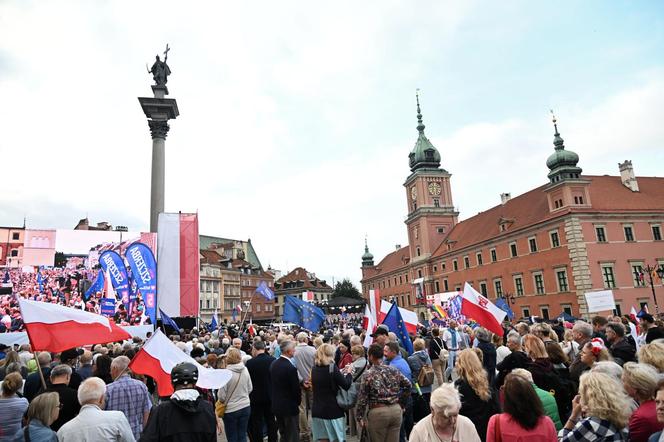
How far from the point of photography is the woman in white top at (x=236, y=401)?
6.98 metres

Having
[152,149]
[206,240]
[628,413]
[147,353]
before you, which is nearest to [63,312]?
[147,353]

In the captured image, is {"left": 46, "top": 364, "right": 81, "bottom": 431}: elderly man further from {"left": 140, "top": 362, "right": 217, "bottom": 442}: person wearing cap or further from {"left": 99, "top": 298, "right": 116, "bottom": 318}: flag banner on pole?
{"left": 99, "top": 298, "right": 116, "bottom": 318}: flag banner on pole

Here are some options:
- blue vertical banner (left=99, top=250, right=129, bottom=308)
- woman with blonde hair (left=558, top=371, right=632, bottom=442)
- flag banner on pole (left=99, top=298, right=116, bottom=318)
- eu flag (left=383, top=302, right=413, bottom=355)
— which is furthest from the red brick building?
woman with blonde hair (left=558, top=371, right=632, bottom=442)

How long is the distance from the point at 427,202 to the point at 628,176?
104 feet

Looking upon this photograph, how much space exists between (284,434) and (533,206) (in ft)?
159

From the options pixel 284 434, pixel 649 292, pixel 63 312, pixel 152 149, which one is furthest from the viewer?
pixel 649 292

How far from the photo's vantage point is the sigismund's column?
77.8 ft

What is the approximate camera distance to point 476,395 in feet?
15.4

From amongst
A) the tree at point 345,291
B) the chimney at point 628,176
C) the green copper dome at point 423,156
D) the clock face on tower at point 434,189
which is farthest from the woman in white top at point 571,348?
the tree at point 345,291

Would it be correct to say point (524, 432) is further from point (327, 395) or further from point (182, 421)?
point (327, 395)

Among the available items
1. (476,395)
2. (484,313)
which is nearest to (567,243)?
(484,313)

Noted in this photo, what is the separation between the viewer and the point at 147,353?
5.62m

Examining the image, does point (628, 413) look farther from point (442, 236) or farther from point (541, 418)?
point (442, 236)

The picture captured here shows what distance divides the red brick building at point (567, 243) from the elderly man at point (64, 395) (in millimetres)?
41240
